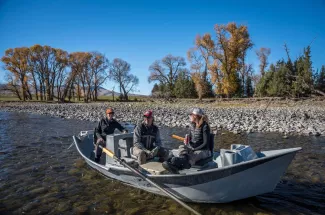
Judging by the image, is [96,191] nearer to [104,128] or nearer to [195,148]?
[104,128]

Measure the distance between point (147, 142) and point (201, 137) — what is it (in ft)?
6.08

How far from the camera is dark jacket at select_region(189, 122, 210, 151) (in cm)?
585

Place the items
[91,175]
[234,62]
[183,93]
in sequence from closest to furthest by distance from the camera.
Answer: [91,175] < [234,62] < [183,93]

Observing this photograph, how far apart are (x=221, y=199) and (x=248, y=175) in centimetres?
88

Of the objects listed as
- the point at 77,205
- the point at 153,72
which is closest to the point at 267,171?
the point at 77,205

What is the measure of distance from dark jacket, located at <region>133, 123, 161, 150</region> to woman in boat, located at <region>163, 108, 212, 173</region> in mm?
1345

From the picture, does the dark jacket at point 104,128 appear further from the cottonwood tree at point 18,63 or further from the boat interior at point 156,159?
the cottonwood tree at point 18,63

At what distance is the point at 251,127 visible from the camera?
14.6 meters

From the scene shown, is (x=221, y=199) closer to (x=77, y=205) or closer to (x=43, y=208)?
(x=77, y=205)

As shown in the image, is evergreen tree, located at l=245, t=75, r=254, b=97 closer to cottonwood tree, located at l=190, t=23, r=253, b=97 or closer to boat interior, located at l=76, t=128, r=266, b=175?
cottonwood tree, located at l=190, t=23, r=253, b=97

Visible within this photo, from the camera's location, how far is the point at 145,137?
7000 millimetres

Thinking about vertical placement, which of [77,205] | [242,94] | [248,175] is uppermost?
[242,94]

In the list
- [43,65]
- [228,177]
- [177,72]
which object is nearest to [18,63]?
[43,65]

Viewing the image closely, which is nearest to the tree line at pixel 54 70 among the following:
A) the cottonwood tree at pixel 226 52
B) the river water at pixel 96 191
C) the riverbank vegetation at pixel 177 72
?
the riverbank vegetation at pixel 177 72
